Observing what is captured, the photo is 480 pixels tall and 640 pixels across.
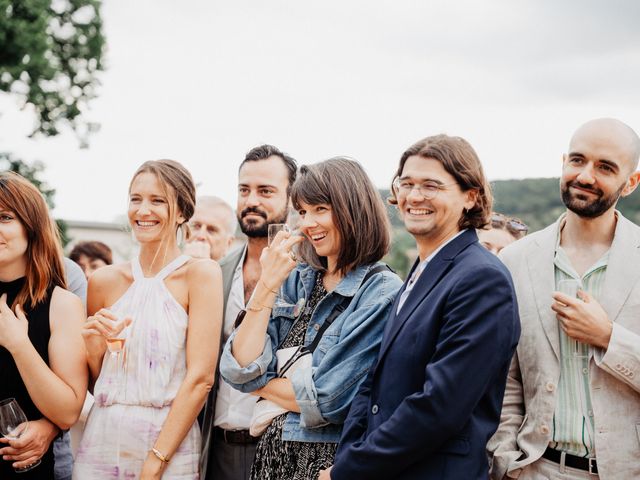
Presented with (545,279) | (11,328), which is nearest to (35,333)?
(11,328)

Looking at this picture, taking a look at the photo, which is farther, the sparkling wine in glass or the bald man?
the bald man

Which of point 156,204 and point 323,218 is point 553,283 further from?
point 156,204

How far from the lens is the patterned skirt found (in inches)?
124

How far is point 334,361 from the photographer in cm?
316

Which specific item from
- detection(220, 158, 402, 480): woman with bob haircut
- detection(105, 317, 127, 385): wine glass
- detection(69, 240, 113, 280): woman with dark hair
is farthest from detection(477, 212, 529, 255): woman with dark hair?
detection(69, 240, 113, 280): woman with dark hair

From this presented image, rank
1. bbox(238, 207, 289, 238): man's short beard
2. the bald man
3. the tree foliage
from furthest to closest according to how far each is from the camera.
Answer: the tree foliage < the bald man < bbox(238, 207, 289, 238): man's short beard

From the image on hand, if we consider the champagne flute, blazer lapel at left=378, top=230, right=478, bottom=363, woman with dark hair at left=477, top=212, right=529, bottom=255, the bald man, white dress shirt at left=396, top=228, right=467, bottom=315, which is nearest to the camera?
blazer lapel at left=378, top=230, right=478, bottom=363

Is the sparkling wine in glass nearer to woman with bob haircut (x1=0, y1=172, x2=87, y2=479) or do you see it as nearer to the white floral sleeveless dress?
the white floral sleeveless dress

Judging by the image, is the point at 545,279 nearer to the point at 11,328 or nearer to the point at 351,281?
the point at 351,281

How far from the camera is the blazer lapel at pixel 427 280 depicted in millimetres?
2889

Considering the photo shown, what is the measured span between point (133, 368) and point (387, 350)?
150 centimetres

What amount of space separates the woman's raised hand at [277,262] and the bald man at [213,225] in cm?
263

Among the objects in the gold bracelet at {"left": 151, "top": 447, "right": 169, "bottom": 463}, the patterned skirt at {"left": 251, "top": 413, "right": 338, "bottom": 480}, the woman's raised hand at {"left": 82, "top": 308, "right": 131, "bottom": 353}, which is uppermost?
the woman's raised hand at {"left": 82, "top": 308, "right": 131, "bottom": 353}

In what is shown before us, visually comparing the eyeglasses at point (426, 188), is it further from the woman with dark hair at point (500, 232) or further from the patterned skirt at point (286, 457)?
the woman with dark hair at point (500, 232)
